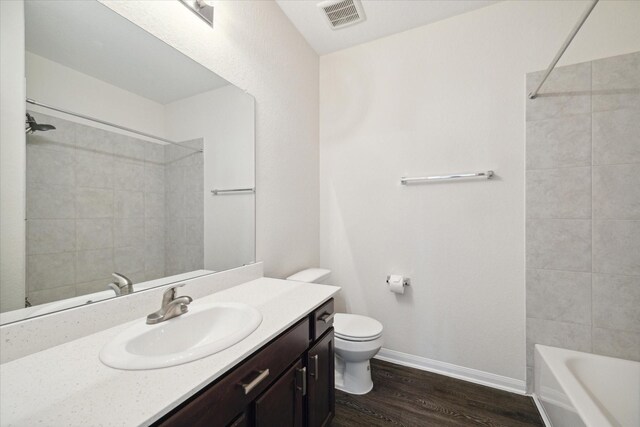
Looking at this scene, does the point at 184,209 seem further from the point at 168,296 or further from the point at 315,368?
the point at 315,368

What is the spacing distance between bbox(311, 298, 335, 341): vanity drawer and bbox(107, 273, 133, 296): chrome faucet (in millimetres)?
729

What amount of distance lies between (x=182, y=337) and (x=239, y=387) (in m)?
0.35

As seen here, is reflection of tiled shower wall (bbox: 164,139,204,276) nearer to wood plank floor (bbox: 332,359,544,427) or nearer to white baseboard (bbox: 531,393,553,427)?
wood plank floor (bbox: 332,359,544,427)

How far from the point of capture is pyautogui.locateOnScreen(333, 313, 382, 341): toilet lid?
1.62m

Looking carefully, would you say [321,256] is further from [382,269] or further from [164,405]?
[164,405]

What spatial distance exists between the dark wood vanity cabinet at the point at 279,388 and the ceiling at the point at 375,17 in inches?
78.6

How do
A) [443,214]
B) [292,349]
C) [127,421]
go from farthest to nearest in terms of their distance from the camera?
[443,214] → [292,349] → [127,421]

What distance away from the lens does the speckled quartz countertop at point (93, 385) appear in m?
0.48

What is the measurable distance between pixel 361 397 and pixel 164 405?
4.98 ft

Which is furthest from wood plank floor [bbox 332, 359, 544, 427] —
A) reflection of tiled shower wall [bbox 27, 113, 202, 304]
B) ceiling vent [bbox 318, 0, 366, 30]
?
ceiling vent [bbox 318, 0, 366, 30]

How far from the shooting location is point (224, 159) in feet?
4.57

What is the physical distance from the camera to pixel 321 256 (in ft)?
Answer: 7.67

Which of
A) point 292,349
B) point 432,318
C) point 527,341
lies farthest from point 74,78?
point 527,341

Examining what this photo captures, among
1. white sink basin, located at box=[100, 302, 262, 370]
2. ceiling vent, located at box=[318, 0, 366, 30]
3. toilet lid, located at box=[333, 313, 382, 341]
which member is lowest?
toilet lid, located at box=[333, 313, 382, 341]
